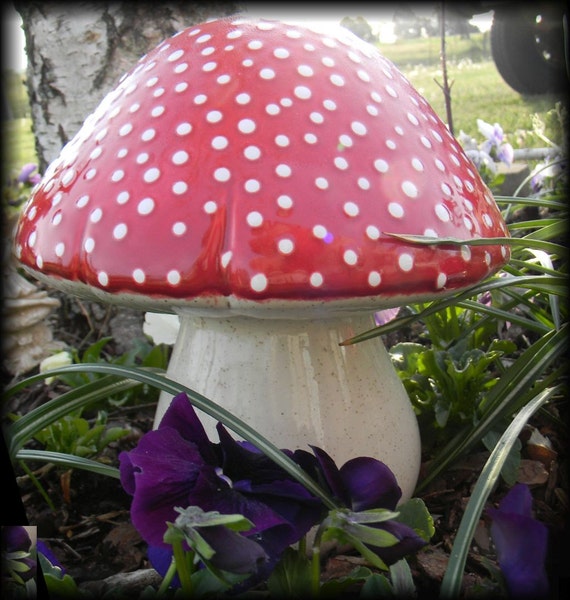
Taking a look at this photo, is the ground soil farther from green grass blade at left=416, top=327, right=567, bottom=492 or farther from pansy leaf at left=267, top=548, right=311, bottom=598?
pansy leaf at left=267, top=548, right=311, bottom=598

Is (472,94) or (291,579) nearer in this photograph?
(291,579)

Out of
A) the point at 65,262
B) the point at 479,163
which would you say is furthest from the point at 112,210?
the point at 479,163

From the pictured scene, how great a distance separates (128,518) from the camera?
42.3 inches

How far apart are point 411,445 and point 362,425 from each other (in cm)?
11

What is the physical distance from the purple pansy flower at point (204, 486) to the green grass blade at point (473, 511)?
5.5 inches

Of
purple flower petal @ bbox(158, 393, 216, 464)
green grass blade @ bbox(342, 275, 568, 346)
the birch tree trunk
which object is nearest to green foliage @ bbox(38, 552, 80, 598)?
purple flower petal @ bbox(158, 393, 216, 464)

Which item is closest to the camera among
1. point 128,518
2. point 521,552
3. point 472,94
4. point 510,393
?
point 521,552

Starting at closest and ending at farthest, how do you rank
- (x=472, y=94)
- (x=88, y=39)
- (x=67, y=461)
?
1. (x=67, y=461)
2. (x=88, y=39)
3. (x=472, y=94)

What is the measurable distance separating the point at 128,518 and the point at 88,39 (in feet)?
3.70

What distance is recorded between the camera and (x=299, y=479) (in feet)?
2.25

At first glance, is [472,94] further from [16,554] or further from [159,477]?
[16,554]

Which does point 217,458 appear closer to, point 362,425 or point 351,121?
point 362,425

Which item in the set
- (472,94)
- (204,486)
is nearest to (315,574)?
Answer: (204,486)

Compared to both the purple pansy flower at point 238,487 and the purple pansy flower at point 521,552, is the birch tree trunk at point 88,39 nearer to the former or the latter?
the purple pansy flower at point 238,487
